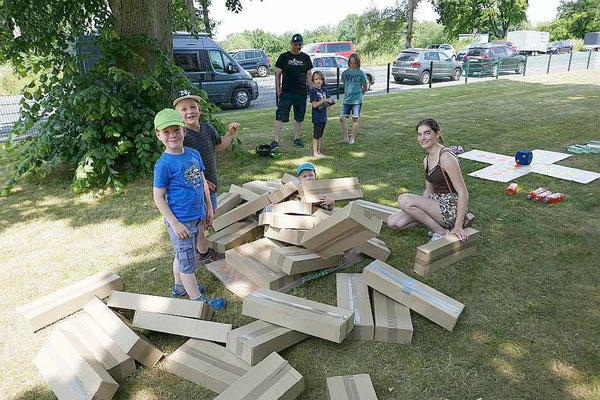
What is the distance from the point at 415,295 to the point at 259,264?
51.1 inches

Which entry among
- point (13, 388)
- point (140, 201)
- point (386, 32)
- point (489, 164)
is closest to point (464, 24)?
point (386, 32)

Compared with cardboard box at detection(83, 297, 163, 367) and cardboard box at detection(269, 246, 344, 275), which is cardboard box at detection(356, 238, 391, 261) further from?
cardboard box at detection(83, 297, 163, 367)

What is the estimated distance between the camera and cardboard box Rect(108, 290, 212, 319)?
9.33 feet

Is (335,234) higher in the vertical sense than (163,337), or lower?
higher

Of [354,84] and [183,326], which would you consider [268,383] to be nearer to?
[183,326]

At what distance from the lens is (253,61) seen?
24812mm

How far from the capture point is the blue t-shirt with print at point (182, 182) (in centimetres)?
281

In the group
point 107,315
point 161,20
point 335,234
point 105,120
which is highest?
point 161,20

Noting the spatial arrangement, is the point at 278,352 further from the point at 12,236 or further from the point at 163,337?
the point at 12,236

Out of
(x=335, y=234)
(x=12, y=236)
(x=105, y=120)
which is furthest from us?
(x=105, y=120)

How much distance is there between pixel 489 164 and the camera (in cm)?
632

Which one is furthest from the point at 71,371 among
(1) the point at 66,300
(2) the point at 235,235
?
(2) the point at 235,235

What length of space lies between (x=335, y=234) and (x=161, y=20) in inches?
197

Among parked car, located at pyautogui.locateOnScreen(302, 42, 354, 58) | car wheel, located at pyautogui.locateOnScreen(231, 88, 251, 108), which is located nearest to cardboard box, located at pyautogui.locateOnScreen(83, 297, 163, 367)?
car wheel, located at pyautogui.locateOnScreen(231, 88, 251, 108)
